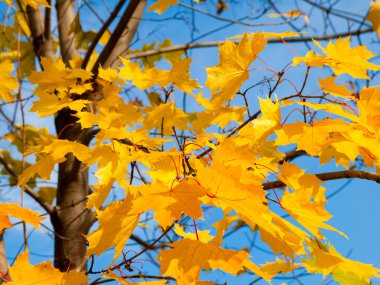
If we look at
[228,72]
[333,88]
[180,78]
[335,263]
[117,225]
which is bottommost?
[335,263]

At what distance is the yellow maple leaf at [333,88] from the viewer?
43.6 inches

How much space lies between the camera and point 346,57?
1.17 meters

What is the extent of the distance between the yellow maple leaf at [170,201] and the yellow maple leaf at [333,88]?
48 cm

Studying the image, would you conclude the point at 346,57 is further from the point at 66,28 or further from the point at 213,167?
the point at 66,28

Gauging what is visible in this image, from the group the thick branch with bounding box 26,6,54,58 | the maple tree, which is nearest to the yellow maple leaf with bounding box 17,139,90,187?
the maple tree

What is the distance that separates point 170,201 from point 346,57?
65 cm

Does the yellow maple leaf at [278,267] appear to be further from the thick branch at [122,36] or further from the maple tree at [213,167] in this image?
the thick branch at [122,36]

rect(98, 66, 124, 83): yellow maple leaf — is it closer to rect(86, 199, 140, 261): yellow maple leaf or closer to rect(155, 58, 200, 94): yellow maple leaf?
rect(155, 58, 200, 94): yellow maple leaf

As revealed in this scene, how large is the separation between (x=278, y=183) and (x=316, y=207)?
25 centimetres

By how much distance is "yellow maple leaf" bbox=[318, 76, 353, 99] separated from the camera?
1.11m

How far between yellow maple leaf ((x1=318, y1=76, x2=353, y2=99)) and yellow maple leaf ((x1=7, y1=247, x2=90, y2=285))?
72 centimetres

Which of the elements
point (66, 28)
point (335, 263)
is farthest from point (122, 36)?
point (335, 263)

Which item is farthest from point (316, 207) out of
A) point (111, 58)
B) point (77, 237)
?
point (111, 58)

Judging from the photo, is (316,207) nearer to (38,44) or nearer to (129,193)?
(129,193)
